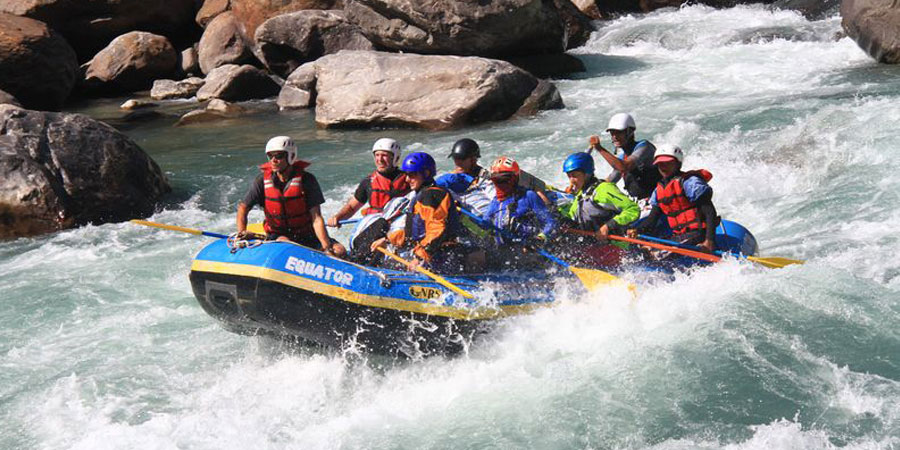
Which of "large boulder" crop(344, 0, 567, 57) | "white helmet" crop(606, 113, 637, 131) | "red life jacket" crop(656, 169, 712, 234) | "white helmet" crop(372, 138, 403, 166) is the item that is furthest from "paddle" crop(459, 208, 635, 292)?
"large boulder" crop(344, 0, 567, 57)

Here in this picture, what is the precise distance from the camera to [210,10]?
22.3 metres

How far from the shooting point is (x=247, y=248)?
5.91 metres

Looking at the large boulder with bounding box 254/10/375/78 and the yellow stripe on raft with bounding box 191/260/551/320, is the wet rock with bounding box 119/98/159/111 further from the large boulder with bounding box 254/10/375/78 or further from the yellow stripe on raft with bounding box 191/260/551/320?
the yellow stripe on raft with bounding box 191/260/551/320

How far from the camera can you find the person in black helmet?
257 inches

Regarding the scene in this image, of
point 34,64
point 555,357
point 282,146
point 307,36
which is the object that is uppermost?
point 307,36

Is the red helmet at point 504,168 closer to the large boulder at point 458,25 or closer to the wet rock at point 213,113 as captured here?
the large boulder at point 458,25

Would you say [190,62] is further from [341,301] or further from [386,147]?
[341,301]

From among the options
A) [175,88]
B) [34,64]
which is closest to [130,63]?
[175,88]

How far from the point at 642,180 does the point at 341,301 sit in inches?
118

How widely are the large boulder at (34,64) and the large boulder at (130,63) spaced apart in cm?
193

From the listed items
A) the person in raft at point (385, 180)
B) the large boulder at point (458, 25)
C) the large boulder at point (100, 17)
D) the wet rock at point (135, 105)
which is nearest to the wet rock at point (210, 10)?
the large boulder at point (100, 17)

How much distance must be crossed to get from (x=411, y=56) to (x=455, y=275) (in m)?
9.03

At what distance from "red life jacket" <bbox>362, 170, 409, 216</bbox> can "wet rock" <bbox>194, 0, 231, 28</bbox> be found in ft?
55.9

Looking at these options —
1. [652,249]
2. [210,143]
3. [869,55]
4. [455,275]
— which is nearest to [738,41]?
[869,55]
